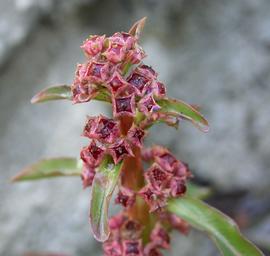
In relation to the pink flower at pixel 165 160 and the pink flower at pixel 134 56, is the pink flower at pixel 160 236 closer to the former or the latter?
the pink flower at pixel 165 160

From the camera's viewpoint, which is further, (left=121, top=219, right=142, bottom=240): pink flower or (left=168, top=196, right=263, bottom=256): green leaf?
(left=121, top=219, right=142, bottom=240): pink flower

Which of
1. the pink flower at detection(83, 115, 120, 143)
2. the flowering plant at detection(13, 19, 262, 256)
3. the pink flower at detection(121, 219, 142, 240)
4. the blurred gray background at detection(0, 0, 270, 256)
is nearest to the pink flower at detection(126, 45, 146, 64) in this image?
the flowering plant at detection(13, 19, 262, 256)

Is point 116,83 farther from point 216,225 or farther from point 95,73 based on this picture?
point 216,225

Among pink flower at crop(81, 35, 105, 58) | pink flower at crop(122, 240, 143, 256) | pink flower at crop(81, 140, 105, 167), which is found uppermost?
pink flower at crop(81, 35, 105, 58)

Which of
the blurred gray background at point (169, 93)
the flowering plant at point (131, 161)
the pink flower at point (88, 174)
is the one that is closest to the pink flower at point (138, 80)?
the flowering plant at point (131, 161)

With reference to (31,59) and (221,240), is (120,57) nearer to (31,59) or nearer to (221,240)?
(221,240)

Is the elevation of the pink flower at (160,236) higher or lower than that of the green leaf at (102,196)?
lower

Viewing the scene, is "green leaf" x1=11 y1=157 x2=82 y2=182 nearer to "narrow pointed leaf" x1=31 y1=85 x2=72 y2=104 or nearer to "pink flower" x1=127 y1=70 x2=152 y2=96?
"narrow pointed leaf" x1=31 y1=85 x2=72 y2=104

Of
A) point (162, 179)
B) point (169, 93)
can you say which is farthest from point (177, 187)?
point (169, 93)
